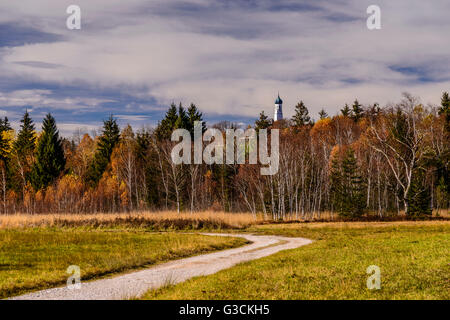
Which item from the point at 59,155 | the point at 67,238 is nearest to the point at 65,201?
the point at 59,155

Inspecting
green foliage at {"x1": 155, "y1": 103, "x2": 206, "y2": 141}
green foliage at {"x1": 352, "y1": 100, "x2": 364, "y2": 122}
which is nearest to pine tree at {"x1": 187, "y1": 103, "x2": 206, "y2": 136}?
green foliage at {"x1": 155, "y1": 103, "x2": 206, "y2": 141}

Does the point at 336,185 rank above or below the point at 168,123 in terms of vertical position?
below

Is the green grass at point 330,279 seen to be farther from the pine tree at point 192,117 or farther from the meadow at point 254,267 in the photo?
the pine tree at point 192,117

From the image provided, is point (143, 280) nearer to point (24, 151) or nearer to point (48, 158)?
point (48, 158)

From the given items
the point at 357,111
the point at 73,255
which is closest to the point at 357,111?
the point at 357,111

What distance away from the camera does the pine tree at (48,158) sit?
64.4 metres

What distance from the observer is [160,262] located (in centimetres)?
1925

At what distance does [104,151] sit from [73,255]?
5573 cm

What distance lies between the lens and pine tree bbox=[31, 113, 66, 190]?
64438 mm

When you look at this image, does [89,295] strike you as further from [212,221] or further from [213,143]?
[213,143]

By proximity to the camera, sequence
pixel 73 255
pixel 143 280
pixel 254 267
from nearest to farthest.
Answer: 1. pixel 143 280
2. pixel 254 267
3. pixel 73 255

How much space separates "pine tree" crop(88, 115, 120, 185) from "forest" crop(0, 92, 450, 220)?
18cm

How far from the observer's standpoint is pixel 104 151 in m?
74.8

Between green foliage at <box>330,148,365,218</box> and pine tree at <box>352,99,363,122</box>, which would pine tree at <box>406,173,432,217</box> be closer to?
green foliage at <box>330,148,365,218</box>
